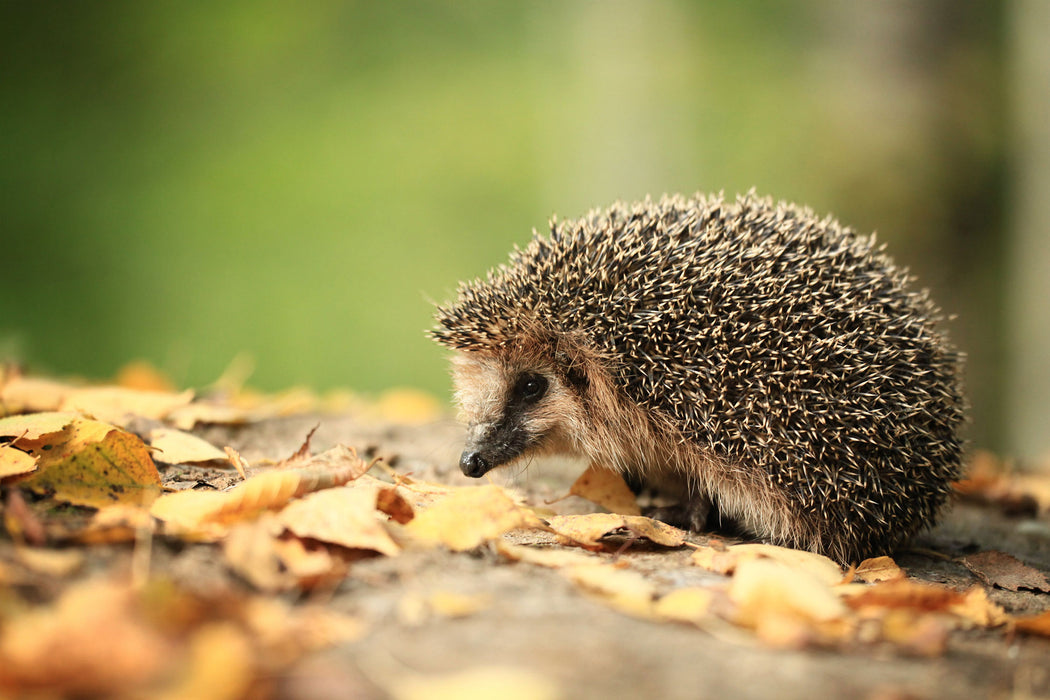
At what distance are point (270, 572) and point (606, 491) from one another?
1.87m

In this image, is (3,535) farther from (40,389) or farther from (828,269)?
(828,269)

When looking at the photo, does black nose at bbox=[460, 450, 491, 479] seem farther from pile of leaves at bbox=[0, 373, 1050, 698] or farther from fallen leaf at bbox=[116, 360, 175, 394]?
fallen leaf at bbox=[116, 360, 175, 394]

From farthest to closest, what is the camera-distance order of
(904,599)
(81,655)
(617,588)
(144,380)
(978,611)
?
(144,380), (978,611), (904,599), (617,588), (81,655)

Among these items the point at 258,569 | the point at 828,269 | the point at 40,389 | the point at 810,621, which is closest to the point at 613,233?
the point at 828,269

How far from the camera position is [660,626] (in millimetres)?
2008

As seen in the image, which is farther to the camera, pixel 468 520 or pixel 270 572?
pixel 468 520

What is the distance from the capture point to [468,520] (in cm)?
243

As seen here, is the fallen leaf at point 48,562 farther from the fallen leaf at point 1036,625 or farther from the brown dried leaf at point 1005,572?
the brown dried leaf at point 1005,572

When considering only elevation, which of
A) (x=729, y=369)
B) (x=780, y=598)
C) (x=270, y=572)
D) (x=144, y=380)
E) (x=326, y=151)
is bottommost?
(x=270, y=572)

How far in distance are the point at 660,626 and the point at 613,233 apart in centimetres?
187

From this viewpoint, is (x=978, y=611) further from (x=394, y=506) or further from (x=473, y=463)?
(x=473, y=463)

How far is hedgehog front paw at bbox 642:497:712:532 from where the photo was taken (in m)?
3.55

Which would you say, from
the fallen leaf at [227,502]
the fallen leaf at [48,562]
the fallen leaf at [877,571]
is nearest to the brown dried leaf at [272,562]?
the fallen leaf at [227,502]

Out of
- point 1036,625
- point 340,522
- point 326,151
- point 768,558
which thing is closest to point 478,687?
point 340,522
